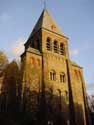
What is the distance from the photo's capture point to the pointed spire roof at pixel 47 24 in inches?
1430

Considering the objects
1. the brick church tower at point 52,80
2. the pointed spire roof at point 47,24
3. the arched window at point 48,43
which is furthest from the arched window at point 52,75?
the pointed spire roof at point 47,24

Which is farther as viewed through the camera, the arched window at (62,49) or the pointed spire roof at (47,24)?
the pointed spire roof at (47,24)

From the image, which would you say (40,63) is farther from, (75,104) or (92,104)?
(92,104)

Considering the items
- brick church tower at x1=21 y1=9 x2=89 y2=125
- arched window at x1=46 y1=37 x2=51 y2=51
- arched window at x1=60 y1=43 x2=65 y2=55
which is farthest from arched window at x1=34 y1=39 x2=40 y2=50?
arched window at x1=60 y1=43 x2=65 y2=55

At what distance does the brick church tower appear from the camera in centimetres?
2730

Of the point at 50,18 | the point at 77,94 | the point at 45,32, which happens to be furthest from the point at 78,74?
the point at 50,18

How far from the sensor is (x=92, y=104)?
47.9 m

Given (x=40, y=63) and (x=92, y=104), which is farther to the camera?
(x=92, y=104)

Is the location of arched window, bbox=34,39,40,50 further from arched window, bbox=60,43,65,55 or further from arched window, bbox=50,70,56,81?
arched window, bbox=50,70,56,81

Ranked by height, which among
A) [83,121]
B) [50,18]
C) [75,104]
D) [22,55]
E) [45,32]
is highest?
[50,18]

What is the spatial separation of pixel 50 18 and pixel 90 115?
65.4 ft

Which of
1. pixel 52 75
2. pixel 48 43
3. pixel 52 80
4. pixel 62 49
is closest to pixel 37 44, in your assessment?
pixel 48 43

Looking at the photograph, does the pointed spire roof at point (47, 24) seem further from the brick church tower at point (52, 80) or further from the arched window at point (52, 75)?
the arched window at point (52, 75)

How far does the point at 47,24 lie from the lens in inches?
1463
